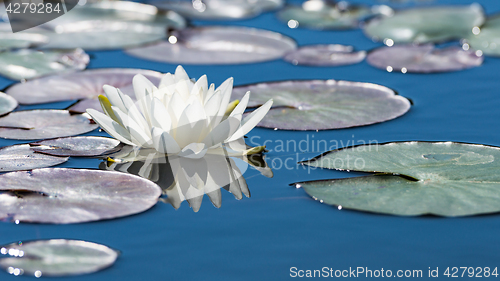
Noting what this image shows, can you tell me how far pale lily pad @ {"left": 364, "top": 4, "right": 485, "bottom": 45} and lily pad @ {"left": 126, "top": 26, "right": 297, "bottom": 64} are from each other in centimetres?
88

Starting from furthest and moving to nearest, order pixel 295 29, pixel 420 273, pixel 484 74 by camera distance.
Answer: pixel 295 29 < pixel 484 74 < pixel 420 273

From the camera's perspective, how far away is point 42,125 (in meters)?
2.79

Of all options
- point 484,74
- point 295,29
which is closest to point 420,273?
point 484,74

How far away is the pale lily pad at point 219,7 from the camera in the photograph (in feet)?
17.7

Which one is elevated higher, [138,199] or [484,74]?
[484,74]

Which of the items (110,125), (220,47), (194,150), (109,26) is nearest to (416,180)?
(194,150)

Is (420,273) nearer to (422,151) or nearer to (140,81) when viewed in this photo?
(422,151)

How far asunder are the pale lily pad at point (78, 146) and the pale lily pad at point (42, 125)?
0.12 meters

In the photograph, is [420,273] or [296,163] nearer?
[420,273]

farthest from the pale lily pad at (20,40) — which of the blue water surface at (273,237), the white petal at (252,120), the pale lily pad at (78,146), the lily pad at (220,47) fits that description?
the white petal at (252,120)

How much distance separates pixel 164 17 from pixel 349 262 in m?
3.83

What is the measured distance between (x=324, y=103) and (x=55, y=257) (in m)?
1.82

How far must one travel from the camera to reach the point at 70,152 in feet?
8.04

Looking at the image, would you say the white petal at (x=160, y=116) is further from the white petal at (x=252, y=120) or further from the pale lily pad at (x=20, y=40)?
the pale lily pad at (x=20, y=40)
